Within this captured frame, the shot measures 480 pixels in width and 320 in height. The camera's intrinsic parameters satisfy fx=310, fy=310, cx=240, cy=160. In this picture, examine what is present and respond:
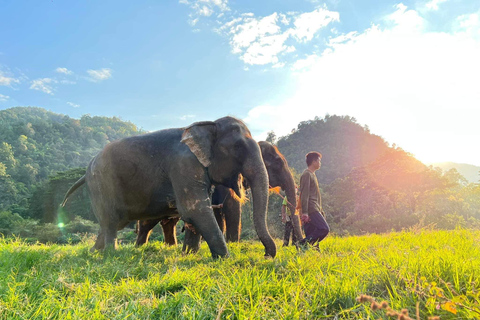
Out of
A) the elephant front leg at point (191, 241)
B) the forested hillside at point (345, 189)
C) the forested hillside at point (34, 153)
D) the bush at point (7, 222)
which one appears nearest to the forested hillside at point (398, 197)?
the forested hillside at point (345, 189)

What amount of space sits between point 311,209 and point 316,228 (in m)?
0.37

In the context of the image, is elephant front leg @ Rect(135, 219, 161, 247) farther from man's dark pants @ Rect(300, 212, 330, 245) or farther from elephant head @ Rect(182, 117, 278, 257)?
man's dark pants @ Rect(300, 212, 330, 245)

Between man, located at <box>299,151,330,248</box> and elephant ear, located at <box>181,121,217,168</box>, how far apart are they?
74.5 inches

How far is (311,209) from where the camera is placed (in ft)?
19.6

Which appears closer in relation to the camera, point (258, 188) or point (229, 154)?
point (258, 188)

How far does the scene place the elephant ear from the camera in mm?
5539

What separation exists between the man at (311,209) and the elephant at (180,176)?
0.98 m

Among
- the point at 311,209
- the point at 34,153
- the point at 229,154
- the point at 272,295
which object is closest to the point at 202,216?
the point at 229,154

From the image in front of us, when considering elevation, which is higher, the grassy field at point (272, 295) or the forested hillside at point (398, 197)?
the grassy field at point (272, 295)

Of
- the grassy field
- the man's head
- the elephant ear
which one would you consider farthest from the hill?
the grassy field

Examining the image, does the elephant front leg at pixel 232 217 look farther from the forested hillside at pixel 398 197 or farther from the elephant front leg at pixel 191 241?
the forested hillside at pixel 398 197

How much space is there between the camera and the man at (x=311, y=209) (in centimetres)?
575

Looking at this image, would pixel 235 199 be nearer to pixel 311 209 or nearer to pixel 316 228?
pixel 311 209

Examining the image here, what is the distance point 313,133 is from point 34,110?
202013mm
